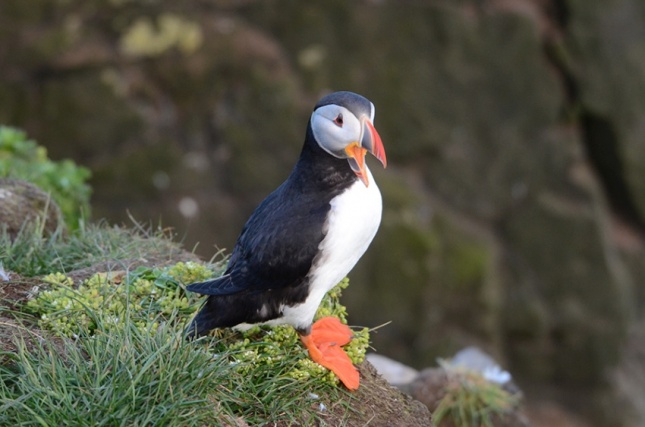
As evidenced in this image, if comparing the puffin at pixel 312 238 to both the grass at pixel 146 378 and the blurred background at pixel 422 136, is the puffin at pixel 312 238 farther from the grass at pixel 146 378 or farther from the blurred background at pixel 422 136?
the blurred background at pixel 422 136

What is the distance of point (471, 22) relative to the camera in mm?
7895

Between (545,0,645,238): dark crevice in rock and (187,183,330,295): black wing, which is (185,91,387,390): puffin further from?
(545,0,645,238): dark crevice in rock

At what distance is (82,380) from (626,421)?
20.0 feet

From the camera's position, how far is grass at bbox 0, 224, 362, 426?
3.06 metres

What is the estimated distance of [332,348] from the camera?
12.2ft

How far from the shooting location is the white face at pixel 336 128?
3.38m

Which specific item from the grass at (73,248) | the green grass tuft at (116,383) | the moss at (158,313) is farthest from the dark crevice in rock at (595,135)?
the green grass tuft at (116,383)

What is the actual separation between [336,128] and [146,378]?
1107 millimetres

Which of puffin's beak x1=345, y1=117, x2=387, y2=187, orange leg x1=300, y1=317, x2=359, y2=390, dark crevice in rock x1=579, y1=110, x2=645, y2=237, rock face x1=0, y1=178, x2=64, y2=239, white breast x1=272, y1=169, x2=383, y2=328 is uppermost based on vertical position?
dark crevice in rock x1=579, y1=110, x2=645, y2=237

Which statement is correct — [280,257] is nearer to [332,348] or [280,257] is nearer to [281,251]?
[281,251]

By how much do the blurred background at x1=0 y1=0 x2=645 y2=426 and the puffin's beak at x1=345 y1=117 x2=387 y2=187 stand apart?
12.7 feet

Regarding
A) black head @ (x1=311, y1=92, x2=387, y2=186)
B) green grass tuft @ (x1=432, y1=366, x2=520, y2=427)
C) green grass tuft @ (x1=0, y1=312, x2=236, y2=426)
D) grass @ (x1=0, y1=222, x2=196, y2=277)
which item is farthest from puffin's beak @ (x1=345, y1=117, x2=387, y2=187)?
green grass tuft @ (x1=432, y1=366, x2=520, y2=427)

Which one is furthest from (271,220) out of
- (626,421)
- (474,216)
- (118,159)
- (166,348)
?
(626,421)

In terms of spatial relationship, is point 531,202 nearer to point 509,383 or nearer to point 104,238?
point 509,383
